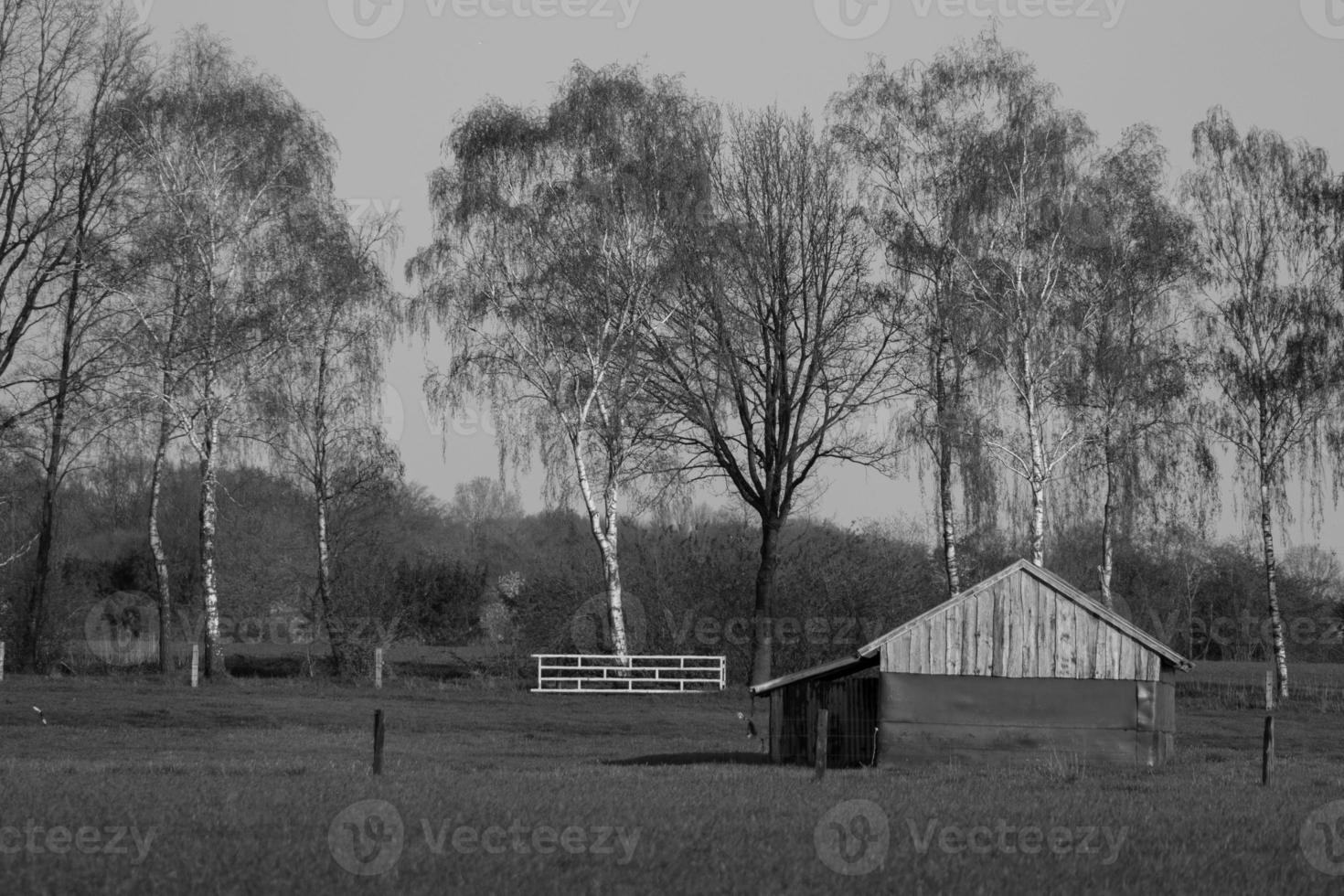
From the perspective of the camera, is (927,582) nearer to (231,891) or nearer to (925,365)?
(925,365)

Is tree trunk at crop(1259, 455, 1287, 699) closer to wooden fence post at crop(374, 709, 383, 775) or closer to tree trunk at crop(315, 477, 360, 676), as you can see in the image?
tree trunk at crop(315, 477, 360, 676)

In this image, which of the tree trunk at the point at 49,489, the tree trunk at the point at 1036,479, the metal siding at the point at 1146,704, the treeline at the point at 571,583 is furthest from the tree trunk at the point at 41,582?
the metal siding at the point at 1146,704

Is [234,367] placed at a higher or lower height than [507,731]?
higher

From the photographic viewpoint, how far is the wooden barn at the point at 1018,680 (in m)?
28.1

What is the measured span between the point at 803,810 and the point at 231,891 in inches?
311

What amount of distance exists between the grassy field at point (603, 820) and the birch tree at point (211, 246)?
11.9 meters

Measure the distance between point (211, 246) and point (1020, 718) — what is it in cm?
2531

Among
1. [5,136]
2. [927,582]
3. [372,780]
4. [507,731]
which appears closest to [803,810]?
[372,780]

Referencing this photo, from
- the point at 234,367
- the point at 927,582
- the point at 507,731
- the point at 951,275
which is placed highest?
the point at 951,275

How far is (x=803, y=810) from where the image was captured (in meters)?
17.8

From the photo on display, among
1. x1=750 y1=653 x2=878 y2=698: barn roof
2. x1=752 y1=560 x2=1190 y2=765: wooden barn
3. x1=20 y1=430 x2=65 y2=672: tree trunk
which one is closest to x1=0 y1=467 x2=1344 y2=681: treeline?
x1=20 y1=430 x2=65 y2=672: tree trunk

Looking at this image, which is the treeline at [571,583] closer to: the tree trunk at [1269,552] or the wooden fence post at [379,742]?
the tree trunk at [1269,552]

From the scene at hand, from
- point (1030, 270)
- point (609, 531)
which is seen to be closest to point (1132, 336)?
point (1030, 270)

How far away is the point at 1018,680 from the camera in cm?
2839
